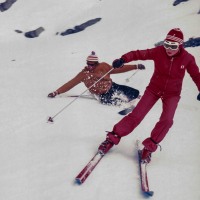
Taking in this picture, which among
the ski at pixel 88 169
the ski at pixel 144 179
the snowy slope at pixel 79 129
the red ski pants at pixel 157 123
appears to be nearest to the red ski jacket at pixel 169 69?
the red ski pants at pixel 157 123

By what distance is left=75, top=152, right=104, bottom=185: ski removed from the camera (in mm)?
4832

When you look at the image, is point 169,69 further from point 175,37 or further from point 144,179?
point 144,179

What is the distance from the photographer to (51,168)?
5.26m

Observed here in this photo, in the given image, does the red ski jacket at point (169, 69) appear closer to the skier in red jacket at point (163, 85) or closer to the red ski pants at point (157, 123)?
the skier in red jacket at point (163, 85)

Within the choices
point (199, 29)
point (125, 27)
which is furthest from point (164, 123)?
point (125, 27)

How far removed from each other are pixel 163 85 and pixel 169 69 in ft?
0.94

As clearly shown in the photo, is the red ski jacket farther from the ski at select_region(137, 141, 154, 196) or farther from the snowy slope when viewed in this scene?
the ski at select_region(137, 141, 154, 196)

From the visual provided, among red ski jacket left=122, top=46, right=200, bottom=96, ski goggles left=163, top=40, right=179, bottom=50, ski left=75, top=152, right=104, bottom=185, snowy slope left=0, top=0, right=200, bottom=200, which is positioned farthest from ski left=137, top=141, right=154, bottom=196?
ski goggles left=163, top=40, right=179, bottom=50

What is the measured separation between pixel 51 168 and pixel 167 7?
1303cm

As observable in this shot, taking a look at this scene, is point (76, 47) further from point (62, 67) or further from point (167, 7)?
point (167, 7)

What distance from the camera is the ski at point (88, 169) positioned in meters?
4.83

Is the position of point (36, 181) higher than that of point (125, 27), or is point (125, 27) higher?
point (36, 181)

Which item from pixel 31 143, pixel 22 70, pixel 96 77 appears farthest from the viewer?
pixel 22 70

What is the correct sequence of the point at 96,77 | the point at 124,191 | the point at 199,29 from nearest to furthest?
the point at 124,191 < the point at 96,77 < the point at 199,29
